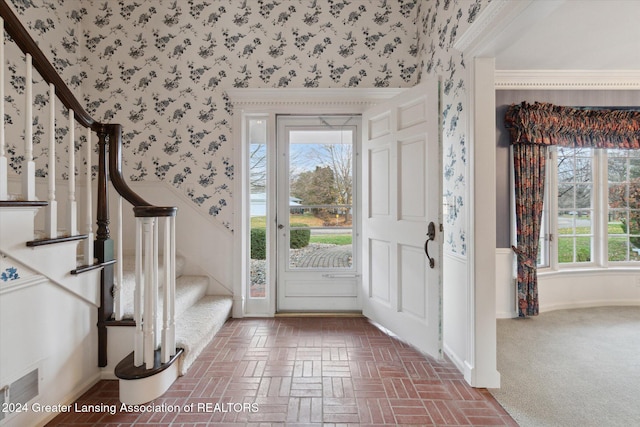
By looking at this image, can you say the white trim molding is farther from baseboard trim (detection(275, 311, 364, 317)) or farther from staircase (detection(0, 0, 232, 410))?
baseboard trim (detection(275, 311, 364, 317))

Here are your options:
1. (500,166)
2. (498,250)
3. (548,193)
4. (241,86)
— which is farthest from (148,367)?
(548,193)

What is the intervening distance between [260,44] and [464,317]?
318 cm

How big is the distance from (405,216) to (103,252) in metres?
2.25

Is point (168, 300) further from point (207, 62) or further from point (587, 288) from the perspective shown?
point (587, 288)

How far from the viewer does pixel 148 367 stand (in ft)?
6.00

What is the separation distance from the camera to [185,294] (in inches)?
106

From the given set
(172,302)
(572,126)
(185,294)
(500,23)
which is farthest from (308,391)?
(572,126)

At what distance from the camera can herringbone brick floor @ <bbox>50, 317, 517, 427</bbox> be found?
5.58 ft

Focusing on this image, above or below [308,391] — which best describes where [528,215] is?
above

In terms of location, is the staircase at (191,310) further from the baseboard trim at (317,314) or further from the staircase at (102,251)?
the baseboard trim at (317,314)

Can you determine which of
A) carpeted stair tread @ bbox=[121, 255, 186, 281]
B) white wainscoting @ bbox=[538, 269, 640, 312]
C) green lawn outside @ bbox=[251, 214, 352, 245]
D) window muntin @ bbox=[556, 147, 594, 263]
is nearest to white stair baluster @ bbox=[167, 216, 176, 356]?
carpeted stair tread @ bbox=[121, 255, 186, 281]

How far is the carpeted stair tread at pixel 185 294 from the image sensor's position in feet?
7.30

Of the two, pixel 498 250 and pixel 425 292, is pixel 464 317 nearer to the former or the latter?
pixel 425 292

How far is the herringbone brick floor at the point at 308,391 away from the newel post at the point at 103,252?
0.32 meters
